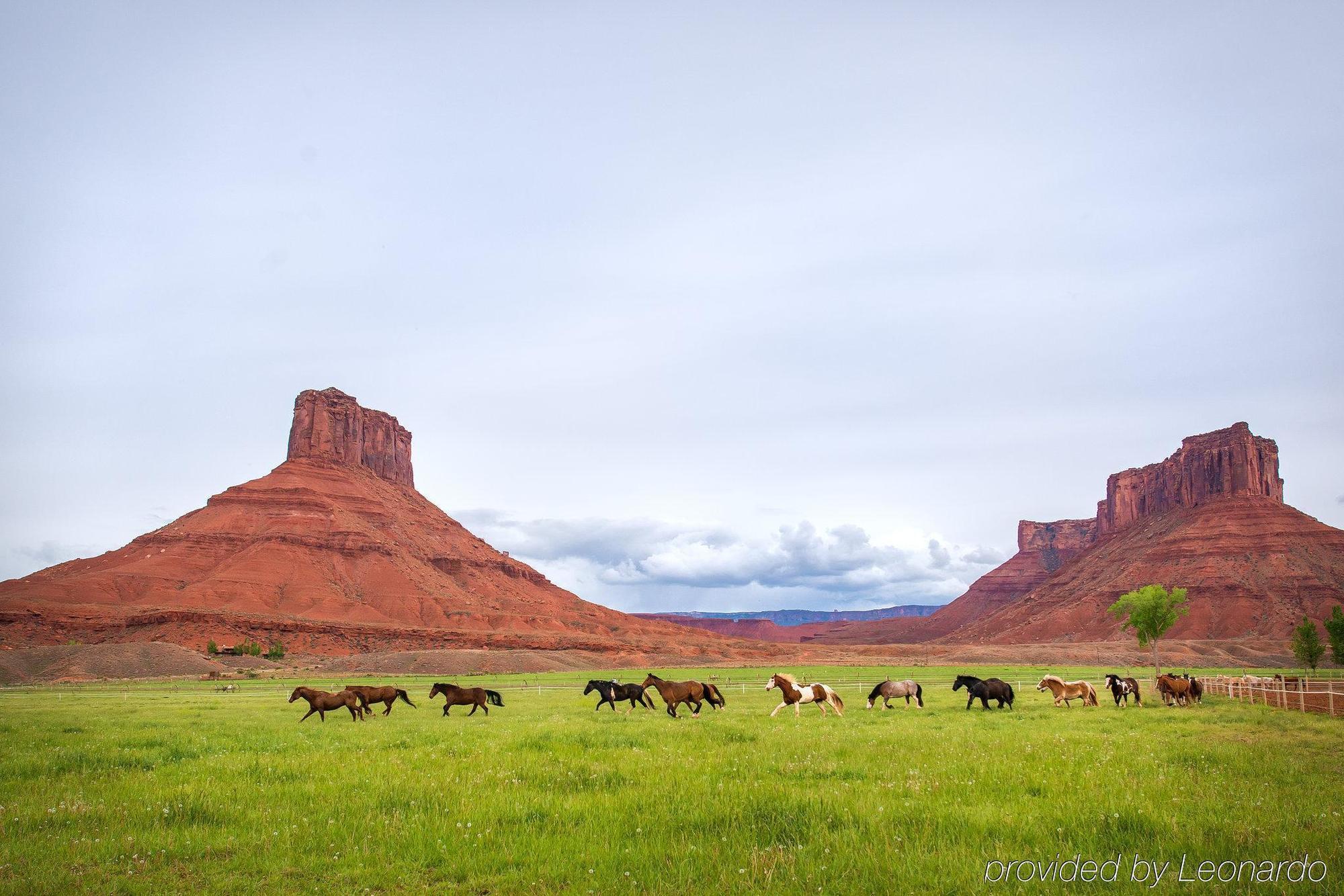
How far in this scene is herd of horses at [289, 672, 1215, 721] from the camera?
27734 mm

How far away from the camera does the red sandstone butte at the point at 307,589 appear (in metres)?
119

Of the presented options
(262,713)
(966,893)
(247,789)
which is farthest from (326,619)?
(966,893)

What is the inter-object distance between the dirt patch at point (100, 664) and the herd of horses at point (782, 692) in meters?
57.3

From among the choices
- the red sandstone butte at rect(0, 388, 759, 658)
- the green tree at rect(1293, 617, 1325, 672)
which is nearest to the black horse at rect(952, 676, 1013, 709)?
the green tree at rect(1293, 617, 1325, 672)

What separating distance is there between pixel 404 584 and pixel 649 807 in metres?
162

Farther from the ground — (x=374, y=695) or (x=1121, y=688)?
(x=374, y=695)

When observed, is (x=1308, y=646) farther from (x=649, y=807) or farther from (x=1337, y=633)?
(x=649, y=807)

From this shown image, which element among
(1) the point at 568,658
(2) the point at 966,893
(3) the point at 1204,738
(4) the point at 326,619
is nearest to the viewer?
(2) the point at 966,893

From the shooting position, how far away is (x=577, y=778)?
44.1 feet

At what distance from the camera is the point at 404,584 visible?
530ft

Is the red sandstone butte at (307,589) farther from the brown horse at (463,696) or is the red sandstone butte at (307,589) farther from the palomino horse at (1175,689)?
the palomino horse at (1175,689)

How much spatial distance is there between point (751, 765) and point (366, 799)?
6.63 meters

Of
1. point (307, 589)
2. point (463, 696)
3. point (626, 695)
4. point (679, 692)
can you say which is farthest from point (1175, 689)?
point (307, 589)

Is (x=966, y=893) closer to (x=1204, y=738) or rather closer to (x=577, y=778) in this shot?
(x=577, y=778)
